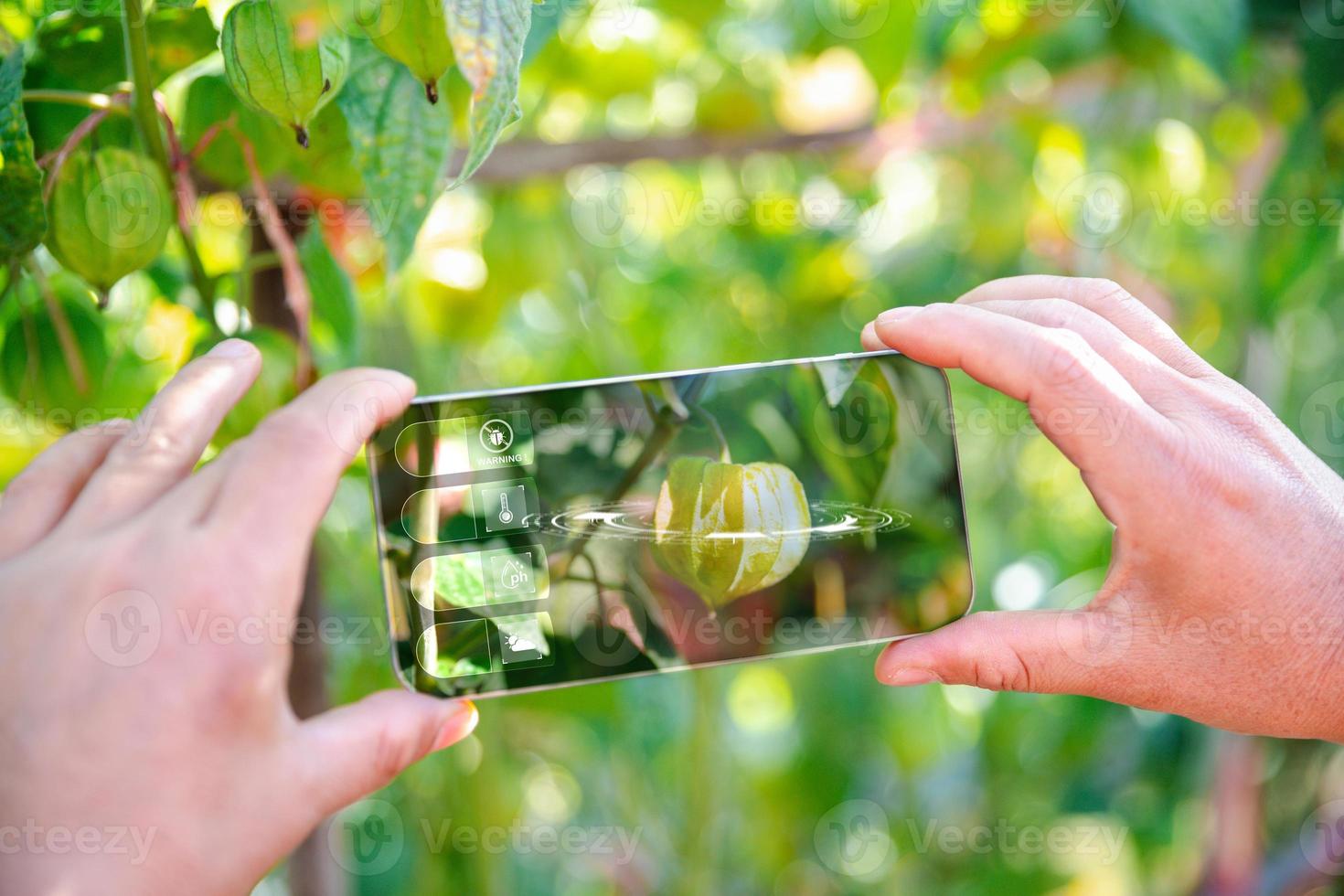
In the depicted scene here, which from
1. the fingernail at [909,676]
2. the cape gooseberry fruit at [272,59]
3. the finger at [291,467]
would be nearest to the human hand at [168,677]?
the finger at [291,467]

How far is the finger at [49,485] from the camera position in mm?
301

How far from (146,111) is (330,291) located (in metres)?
0.10

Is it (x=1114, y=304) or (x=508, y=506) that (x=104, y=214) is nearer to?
(x=508, y=506)

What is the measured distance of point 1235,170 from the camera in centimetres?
77

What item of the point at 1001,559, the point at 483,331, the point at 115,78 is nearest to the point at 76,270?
the point at 115,78

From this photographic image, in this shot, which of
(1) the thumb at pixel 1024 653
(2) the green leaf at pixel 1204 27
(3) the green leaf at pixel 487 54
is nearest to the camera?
(3) the green leaf at pixel 487 54

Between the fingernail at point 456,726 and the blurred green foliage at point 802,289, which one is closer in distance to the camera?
the fingernail at point 456,726

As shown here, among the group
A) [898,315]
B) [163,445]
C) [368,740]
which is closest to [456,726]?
[368,740]

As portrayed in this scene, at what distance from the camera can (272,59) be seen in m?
0.28

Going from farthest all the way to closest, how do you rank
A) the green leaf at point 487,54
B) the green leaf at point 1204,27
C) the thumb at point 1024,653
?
the green leaf at point 1204,27, the thumb at point 1024,653, the green leaf at point 487,54

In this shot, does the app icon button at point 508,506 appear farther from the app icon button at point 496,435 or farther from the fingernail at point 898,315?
the fingernail at point 898,315

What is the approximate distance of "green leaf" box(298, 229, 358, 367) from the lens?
404 millimetres

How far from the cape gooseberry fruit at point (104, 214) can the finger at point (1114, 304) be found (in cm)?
35

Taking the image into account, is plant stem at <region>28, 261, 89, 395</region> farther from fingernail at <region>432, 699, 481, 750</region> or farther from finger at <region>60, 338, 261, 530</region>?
fingernail at <region>432, 699, 481, 750</region>
